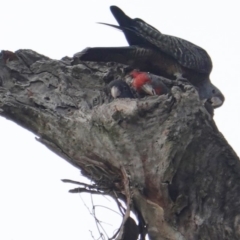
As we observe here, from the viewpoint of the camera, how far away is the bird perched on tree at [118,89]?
16.7 ft

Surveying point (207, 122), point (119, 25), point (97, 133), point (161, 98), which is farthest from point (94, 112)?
point (119, 25)

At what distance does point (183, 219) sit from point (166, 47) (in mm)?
2294

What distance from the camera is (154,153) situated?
177 inches

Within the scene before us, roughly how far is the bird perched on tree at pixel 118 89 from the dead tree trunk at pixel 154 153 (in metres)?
0.14

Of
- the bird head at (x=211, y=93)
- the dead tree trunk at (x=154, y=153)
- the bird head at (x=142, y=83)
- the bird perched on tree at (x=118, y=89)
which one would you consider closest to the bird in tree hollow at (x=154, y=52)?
the bird head at (x=211, y=93)

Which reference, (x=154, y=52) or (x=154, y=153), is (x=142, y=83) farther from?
(x=154, y=153)

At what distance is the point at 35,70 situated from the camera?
5484mm

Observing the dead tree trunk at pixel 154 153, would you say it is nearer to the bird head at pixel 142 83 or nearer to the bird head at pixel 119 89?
the bird head at pixel 119 89

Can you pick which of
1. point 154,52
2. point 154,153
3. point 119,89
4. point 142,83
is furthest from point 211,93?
point 154,153

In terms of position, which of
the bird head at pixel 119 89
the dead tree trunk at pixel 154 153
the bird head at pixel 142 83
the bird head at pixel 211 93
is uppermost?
the bird head at pixel 211 93

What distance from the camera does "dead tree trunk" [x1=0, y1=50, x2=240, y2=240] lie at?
4332 millimetres

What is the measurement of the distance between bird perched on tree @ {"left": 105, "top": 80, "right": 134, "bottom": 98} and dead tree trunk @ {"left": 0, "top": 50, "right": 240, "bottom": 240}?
0.14 m

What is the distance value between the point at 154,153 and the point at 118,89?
859mm

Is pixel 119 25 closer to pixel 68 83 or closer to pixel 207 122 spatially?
pixel 68 83
